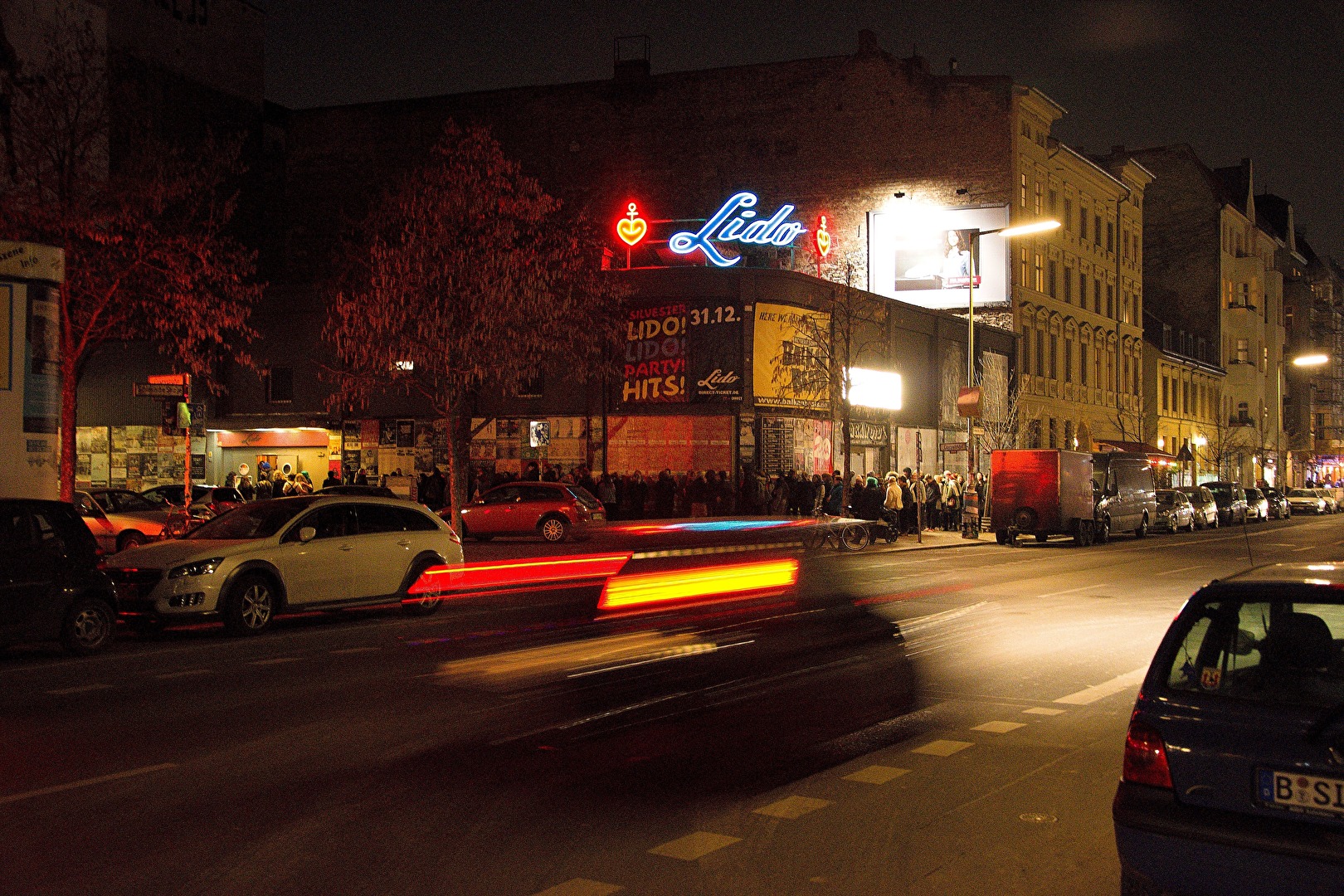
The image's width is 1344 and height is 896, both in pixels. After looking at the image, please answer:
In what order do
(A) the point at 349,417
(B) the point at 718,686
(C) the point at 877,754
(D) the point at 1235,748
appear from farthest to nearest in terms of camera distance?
(A) the point at 349,417
(B) the point at 718,686
(C) the point at 877,754
(D) the point at 1235,748

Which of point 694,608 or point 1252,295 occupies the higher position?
point 1252,295

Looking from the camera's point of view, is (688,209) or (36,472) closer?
(36,472)

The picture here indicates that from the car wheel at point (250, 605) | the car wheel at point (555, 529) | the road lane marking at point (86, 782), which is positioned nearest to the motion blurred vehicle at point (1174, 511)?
the car wheel at point (555, 529)

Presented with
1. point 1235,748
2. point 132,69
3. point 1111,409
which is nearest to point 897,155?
point 1111,409

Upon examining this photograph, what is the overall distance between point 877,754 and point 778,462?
29364 millimetres

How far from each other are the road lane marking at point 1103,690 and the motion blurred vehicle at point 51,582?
930 centimetres

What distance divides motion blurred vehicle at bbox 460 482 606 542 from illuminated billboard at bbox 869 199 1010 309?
76.5 feet

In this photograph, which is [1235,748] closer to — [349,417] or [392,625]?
[392,625]

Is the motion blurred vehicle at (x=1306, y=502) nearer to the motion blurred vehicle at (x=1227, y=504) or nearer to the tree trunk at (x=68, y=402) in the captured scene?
the motion blurred vehicle at (x=1227, y=504)

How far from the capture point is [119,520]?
25.5m

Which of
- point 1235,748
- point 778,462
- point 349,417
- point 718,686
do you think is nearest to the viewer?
point 1235,748

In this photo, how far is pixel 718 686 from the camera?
1061cm

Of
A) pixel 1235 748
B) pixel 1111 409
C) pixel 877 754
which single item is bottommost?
pixel 877 754

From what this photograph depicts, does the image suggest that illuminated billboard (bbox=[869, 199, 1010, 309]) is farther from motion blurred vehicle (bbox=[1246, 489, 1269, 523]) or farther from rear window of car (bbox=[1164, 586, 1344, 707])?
rear window of car (bbox=[1164, 586, 1344, 707])
